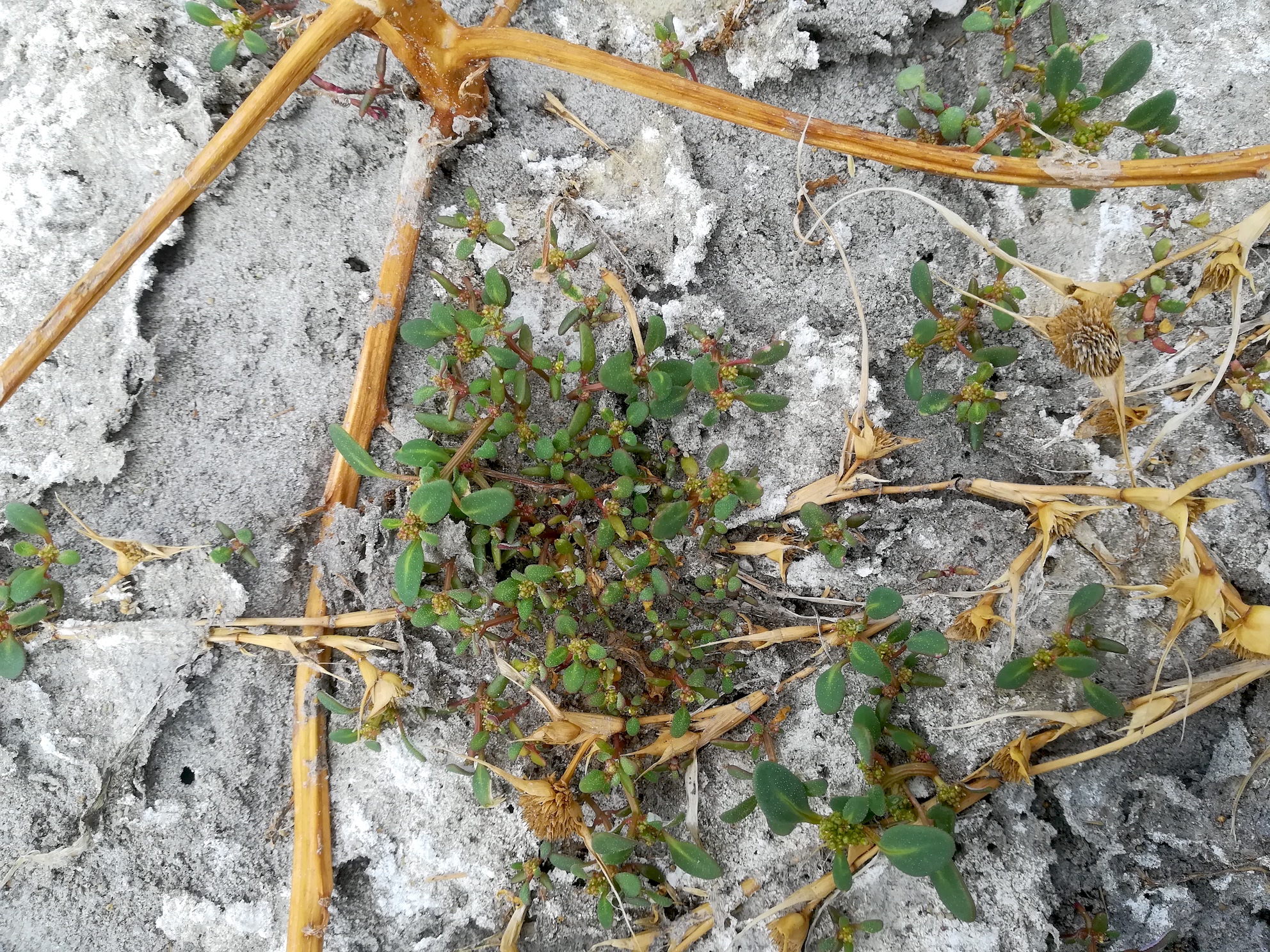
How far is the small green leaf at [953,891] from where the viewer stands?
1.48m

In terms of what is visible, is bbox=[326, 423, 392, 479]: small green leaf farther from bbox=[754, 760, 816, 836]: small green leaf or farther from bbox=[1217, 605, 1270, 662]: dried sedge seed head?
bbox=[1217, 605, 1270, 662]: dried sedge seed head

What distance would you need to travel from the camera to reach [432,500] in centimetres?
157

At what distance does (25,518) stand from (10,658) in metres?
0.33

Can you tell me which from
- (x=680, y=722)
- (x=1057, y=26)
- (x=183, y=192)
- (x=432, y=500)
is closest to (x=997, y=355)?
(x=1057, y=26)

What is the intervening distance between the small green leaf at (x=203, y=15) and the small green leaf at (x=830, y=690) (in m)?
2.00

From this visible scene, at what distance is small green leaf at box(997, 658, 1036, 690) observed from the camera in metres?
1.59

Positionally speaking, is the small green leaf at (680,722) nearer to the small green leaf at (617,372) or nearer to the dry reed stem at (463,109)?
the small green leaf at (617,372)

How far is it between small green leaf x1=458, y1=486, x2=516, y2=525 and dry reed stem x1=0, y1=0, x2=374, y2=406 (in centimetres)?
84

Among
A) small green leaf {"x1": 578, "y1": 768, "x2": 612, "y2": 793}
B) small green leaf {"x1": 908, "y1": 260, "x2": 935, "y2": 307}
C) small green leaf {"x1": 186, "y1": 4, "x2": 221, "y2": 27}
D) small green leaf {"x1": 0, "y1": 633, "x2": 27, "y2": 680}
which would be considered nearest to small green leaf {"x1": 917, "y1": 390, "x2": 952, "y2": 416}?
small green leaf {"x1": 908, "y1": 260, "x2": 935, "y2": 307}

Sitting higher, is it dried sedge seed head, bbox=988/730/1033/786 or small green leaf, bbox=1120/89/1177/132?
small green leaf, bbox=1120/89/1177/132

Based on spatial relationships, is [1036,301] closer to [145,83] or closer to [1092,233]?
[1092,233]

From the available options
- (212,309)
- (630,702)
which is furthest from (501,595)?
(212,309)

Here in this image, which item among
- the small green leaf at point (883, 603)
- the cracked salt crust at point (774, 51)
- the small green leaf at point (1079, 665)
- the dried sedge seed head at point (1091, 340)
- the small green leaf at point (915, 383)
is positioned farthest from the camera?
the cracked salt crust at point (774, 51)

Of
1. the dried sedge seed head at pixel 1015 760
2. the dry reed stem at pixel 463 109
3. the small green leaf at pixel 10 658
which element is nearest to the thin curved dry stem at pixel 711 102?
the dry reed stem at pixel 463 109
